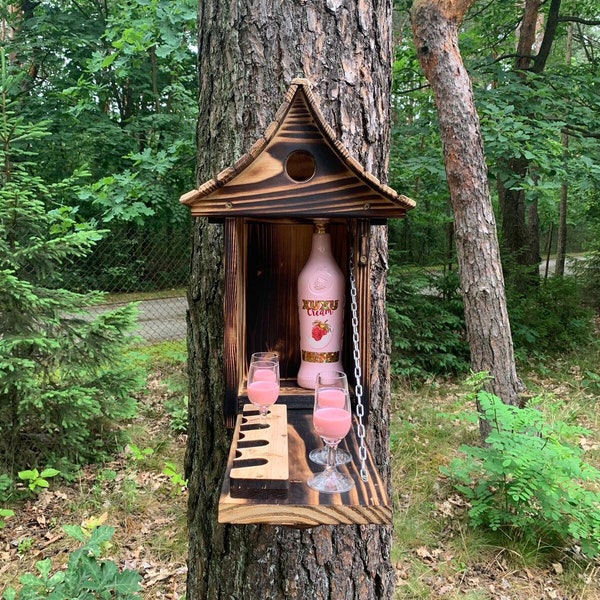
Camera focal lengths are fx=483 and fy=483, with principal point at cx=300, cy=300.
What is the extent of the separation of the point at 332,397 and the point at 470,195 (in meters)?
3.30

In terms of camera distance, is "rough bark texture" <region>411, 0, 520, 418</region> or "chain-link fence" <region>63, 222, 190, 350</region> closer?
"rough bark texture" <region>411, 0, 520, 418</region>

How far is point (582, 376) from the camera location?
5762 mm

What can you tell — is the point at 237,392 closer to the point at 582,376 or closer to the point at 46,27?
the point at 582,376

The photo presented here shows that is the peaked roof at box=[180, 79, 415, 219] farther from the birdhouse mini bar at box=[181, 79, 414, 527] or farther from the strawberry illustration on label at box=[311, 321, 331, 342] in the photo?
the strawberry illustration on label at box=[311, 321, 331, 342]

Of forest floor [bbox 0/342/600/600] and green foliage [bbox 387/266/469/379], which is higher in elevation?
green foliage [bbox 387/266/469/379]

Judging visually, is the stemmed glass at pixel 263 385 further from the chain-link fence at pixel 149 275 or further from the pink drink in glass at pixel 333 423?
the chain-link fence at pixel 149 275

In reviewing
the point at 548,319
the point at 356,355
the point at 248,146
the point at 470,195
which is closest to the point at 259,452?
the point at 356,355

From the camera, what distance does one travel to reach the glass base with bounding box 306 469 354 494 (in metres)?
0.97

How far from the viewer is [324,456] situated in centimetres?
113

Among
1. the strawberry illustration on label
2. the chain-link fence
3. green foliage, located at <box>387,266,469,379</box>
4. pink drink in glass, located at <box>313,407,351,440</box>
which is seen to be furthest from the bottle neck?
the chain-link fence

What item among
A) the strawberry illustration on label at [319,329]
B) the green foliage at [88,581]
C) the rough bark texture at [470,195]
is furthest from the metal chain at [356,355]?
the rough bark texture at [470,195]

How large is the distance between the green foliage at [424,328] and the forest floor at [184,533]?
1.42 meters

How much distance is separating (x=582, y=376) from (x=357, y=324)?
554cm

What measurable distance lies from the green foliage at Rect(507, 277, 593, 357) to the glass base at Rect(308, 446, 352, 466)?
543cm
